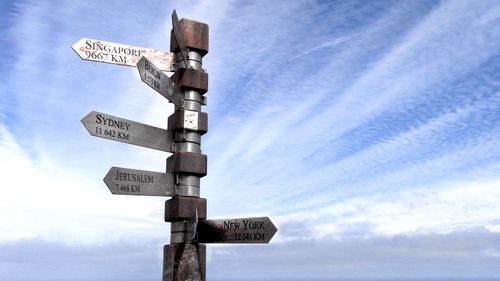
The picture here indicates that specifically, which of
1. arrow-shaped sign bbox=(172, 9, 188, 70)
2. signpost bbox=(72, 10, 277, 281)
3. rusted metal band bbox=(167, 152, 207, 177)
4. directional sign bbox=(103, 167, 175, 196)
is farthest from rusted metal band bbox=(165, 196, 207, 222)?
arrow-shaped sign bbox=(172, 9, 188, 70)

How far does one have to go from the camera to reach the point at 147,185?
25.7 feet

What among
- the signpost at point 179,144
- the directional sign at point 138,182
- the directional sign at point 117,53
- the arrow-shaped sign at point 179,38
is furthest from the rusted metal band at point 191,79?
the directional sign at point 138,182

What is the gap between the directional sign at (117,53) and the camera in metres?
8.44

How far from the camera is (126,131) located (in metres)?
7.85

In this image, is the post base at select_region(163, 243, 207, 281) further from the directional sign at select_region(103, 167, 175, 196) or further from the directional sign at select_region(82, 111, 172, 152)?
the directional sign at select_region(82, 111, 172, 152)

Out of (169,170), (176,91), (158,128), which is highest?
(176,91)

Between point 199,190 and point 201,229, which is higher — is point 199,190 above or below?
above

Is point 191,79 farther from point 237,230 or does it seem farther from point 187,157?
point 237,230

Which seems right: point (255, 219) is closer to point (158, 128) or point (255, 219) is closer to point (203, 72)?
point (158, 128)

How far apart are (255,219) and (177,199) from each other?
1.44m

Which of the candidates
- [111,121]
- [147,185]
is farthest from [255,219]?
[111,121]

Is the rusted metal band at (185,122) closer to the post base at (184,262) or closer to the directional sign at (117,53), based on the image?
the directional sign at (117,53)

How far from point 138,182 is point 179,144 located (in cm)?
103

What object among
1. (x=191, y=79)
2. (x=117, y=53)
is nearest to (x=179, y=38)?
(x=191, y=79)
